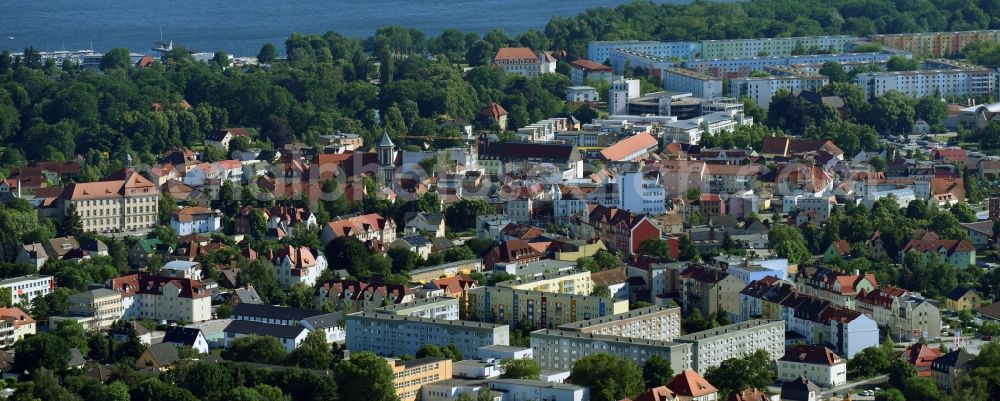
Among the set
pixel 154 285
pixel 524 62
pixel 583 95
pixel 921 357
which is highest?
pixel 524 62

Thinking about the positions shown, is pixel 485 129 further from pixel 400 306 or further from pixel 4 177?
pixel 400 306

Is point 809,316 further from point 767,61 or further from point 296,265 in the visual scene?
point 767,61

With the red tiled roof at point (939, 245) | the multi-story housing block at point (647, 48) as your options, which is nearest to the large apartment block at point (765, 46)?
the multi-story housing block at point (647, 48)

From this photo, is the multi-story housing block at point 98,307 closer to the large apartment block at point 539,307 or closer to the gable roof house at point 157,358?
the gable roof house at point 157,358

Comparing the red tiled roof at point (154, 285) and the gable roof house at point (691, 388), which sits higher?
the red tiled roof at point (154, 285)

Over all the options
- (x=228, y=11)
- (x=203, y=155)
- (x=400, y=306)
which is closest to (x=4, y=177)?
(x=203, y=155)

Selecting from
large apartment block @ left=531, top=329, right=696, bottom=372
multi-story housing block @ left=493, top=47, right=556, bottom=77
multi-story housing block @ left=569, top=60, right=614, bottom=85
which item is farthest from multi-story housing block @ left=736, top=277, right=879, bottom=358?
multi-story housing block @ left=493, top=47, right=556, bottom=77

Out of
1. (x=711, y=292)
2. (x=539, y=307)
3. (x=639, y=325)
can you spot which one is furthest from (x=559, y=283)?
(x=639, y=325)
